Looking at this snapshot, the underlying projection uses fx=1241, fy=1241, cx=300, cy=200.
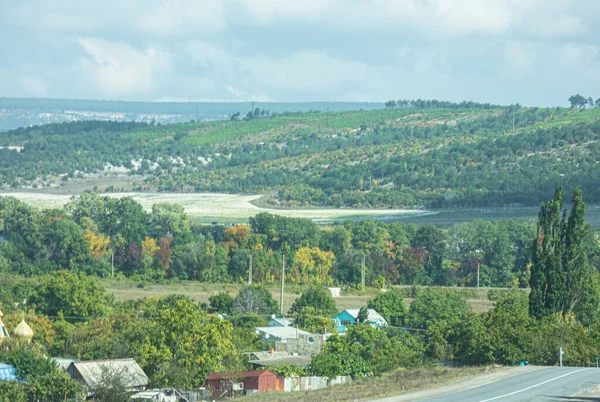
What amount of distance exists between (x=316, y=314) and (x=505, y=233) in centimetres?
4225

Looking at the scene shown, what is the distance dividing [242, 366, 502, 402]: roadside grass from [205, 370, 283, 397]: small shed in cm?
303

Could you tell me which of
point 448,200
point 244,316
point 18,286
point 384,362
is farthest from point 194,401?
point 448,200

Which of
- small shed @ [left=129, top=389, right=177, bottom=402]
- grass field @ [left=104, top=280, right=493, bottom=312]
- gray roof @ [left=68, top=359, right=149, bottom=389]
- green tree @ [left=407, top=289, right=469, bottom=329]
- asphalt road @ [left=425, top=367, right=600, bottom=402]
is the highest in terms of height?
asphalt road @ [left=425, top=367, right=600, bottom=402]

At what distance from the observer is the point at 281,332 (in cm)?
7206

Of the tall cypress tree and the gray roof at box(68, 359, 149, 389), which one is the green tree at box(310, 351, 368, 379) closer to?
the gray roof at box(68, 359, 149, 389)

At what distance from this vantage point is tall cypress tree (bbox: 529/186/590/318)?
206 feet

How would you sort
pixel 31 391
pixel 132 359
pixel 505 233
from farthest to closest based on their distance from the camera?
pixel 505 233 → pixel 132 359 → pixel 31 391

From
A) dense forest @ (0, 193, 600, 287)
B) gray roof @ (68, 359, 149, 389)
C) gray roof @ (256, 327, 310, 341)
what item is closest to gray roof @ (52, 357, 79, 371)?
gray roof @ (68, 359, 149, 389)

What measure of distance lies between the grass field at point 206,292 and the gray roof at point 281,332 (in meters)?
13.5

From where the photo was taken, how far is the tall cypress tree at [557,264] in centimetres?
6272

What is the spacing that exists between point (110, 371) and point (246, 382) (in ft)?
19.8

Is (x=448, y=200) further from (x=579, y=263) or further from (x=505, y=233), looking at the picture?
(x=579, y=263)

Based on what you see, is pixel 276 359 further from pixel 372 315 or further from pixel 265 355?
pixel 372 315

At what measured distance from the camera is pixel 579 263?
6391 centimetres
